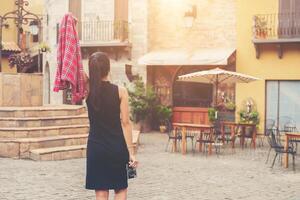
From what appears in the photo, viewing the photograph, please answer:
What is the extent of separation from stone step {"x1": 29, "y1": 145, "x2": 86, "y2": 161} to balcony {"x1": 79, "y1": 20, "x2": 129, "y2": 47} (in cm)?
1018

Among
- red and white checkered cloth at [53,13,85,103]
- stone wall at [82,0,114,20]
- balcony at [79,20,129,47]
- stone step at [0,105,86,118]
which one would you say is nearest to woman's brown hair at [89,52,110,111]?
red and white checkered cloth at [53,13,85,103]

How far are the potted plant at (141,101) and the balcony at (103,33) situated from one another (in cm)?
218

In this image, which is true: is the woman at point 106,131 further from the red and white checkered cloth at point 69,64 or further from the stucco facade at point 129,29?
the stucco facade at point 129,29

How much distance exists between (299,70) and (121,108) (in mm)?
15943

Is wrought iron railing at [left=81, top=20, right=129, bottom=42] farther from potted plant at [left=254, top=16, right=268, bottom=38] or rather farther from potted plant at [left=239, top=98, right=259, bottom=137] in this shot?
potted plant at [left=239, top=98, right=259, bottom=137]

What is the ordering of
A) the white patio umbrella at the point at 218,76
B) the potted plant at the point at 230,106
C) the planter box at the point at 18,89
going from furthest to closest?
1. the potted plant at the point at 230,106
2. the white patio umbrella at the point at 218,76
3. the planter box at the point at 18,89

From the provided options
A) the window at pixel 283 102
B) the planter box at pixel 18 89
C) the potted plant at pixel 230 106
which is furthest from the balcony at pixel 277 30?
the planter box at pixel 18 89

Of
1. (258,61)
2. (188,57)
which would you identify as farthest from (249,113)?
(188,57)

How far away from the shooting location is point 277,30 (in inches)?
776

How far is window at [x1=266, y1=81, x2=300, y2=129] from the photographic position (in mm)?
19781

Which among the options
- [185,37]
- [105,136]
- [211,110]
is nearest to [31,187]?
[105,136]

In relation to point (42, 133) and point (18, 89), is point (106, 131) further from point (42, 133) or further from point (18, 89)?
point (18, 89)

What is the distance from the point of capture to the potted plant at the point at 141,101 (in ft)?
68.6

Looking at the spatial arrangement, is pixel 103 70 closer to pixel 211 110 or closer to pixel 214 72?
pixel 214 72
